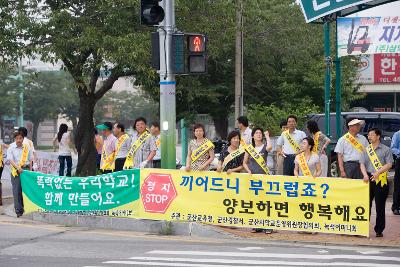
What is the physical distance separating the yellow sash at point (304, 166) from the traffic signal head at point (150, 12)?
337 cm

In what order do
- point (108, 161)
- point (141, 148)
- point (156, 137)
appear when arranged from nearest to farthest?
point (141, 148) < point (156, 137) < point (108, 161)

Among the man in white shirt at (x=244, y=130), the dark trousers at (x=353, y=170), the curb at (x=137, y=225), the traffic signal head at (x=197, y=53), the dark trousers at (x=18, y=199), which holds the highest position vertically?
the traffic signal head at (x=197, y=53)

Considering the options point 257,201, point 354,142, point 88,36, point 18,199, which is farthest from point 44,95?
point 354,142

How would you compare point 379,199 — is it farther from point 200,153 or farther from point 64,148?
point 64,148

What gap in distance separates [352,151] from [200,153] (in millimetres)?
2500

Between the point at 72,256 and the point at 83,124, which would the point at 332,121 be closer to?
the point at 83,124

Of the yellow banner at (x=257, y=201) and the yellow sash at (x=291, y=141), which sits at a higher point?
the yellow sash at (x=291, y=141)

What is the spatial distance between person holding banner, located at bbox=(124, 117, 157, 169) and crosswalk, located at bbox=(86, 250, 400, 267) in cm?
422

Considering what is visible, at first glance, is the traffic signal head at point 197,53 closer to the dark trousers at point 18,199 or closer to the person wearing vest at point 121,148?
the person wearing vest at point 121,148

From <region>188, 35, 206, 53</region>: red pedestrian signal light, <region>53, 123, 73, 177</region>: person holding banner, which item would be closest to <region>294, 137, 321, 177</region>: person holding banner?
<region>188, 35, 206, 53</region>: red pedestrian signal light

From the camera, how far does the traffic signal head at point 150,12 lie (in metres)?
14.2

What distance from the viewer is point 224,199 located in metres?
13.6

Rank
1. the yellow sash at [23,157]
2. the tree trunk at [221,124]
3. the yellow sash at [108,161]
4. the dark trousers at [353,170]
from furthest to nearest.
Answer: the tree trunk at [221,124] → the yellow sash at [108,161] → the yellow sash at [23,157] → the dark trousers at [353,170]

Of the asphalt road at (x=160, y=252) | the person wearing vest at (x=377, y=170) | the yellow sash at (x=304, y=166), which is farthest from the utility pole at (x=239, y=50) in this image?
the asphalt road at (x=160, y=252)
